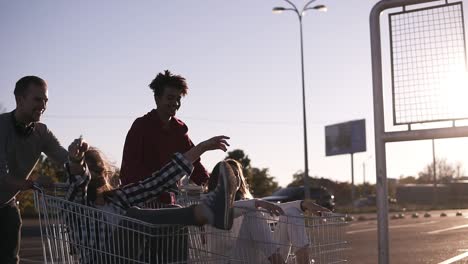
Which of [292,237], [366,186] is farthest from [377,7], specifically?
[366,186]

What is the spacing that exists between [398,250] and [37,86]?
377 inches

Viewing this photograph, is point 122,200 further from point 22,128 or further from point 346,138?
point 346,138

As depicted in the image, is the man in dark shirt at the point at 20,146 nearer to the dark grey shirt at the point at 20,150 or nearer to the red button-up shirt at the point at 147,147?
the dark grey shirt at the point at 20,150

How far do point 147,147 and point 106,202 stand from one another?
927mm

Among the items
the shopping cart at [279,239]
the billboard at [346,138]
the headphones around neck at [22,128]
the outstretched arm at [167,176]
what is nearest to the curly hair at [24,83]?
the headphones around neck at [22,128]

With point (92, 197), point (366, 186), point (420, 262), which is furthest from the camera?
point (366, 186)

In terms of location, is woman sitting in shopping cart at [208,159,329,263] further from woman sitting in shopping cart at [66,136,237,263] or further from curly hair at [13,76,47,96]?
curly hair at [13,76,47,96]

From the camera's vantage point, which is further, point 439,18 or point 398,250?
point 398,250

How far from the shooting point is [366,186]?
9475 cm

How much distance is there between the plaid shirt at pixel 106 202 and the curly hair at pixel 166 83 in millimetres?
992

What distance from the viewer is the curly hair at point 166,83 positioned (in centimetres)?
523

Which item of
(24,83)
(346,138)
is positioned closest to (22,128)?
(24,83)

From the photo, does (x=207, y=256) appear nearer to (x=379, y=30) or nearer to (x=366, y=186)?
(x=379, y=30)

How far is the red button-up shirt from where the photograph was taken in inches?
202
